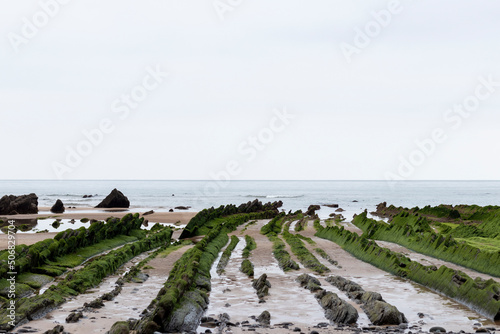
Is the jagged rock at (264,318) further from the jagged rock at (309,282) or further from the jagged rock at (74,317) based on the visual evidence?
the jagged rock at (74,317)

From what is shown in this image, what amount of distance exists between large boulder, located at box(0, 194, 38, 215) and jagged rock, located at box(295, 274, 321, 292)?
50466mm

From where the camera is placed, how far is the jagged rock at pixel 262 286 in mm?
14013

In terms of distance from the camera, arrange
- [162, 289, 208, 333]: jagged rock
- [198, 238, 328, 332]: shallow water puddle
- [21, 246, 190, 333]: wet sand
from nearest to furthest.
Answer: [162, 289, 208, 333]: jagged rock → [21, 246, 190, 333]: wet sand → [198, 238, 328, 332]: shallow water puddle

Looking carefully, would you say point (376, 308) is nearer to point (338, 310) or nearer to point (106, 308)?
point (338, 310)

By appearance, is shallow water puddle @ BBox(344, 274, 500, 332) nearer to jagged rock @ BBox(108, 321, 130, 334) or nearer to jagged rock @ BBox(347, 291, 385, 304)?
jagged rock @ BBox(347, 291, 385, 304)

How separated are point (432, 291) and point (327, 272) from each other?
4100mm

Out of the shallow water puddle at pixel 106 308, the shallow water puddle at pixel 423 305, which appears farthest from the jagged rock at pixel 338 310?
the shallow water puddle at pixel 106 308

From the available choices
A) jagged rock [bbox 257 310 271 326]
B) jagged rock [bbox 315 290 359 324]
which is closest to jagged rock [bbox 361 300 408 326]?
jagged rock [bbox 315 290 359 324]

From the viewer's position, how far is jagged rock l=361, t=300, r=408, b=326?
1111 centimetres

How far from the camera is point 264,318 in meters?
11.3

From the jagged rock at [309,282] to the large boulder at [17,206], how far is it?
5047cm

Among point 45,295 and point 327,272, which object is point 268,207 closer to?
point 327,272

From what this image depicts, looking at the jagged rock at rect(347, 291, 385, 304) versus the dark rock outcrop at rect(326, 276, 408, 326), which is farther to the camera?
the jagged rock at rect(347, 291, 385, 304)

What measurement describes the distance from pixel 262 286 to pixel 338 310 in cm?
365
